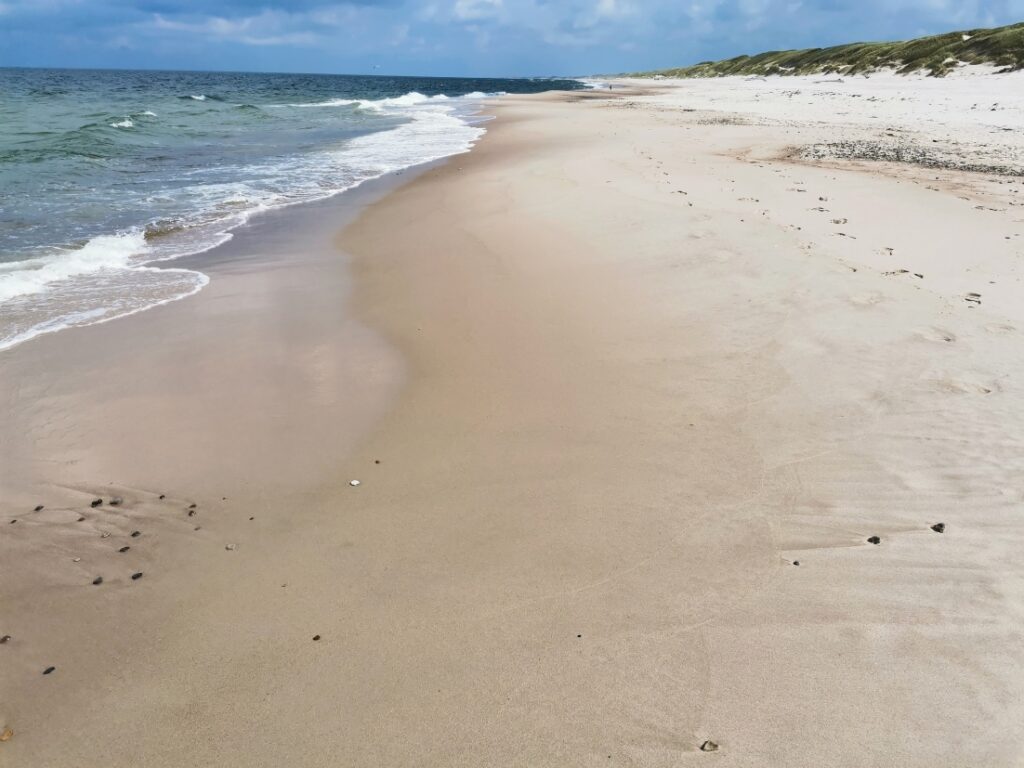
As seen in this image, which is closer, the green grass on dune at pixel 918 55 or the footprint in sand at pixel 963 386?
the footprint in sand at pixel 963 386

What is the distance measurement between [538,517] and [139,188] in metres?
14.0

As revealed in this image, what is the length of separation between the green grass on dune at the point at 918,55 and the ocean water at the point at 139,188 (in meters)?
24.5

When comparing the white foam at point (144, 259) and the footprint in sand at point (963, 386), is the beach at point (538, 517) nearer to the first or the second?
the footprint in sand at point (963, 386)

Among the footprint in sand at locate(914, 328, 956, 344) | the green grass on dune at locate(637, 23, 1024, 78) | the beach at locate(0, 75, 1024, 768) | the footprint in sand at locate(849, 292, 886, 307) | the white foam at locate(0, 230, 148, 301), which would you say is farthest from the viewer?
the green grass on dune at locate(637, 23, 1024, 78)

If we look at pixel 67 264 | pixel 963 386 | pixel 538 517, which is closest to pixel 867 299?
pixel 963 386

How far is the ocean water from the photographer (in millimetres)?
A: 7457

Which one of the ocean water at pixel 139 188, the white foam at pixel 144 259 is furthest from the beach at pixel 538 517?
the ocean water at pixel 139 188

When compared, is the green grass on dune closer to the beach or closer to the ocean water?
the ocean water

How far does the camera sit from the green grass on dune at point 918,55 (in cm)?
2992

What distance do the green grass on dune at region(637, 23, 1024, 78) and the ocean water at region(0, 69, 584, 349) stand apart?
24545mm

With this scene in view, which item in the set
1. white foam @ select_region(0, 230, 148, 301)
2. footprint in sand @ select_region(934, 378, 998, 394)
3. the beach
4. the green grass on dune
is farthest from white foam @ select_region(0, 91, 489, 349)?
the green grass on dune

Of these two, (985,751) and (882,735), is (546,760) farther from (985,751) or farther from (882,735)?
(985,751)

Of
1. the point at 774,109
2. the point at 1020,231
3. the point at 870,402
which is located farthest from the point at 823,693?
the point at 774,109

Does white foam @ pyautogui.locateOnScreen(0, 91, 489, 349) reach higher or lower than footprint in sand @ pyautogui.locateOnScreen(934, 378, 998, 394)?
higher
